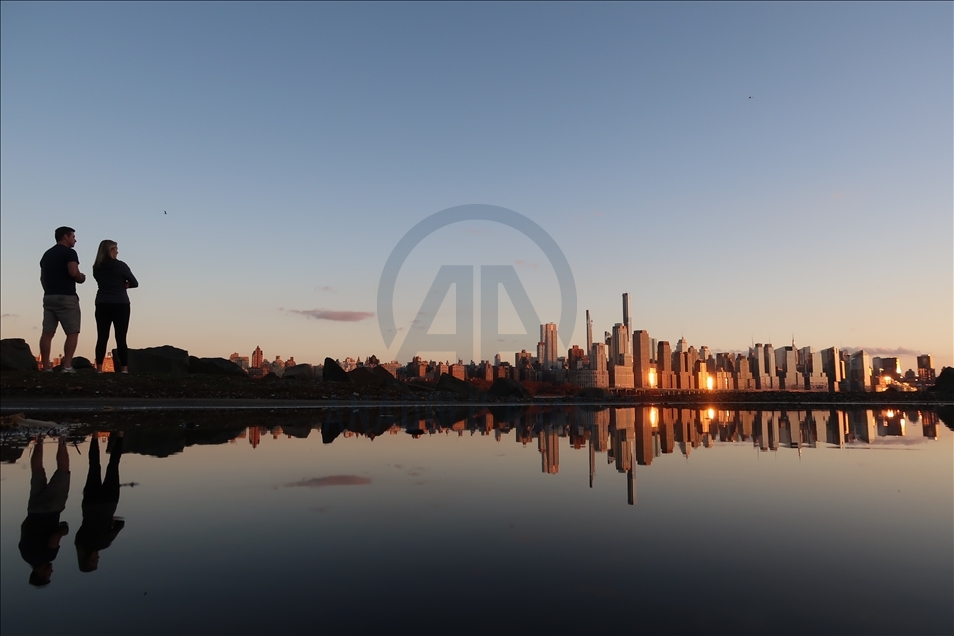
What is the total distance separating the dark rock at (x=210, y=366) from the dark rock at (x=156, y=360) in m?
0.94

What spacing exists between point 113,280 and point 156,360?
623 inches

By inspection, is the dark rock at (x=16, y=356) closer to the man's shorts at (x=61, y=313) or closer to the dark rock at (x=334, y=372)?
the man's shorts at (x=61, y=313)


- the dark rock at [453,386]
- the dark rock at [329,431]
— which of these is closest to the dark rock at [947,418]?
the dark rock at [329,431]

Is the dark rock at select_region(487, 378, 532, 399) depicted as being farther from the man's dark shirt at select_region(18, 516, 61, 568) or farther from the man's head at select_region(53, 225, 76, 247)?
the man's dark shirt at select_region(18, 516, 61, 568)

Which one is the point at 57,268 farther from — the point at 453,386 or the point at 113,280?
the point at 453,386

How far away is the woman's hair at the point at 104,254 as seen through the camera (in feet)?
41.8

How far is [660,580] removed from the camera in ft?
11.6

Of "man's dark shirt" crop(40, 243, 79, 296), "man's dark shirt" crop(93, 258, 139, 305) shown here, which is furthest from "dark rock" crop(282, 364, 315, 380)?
"man's dark shirt" crop(40, 243, 79, 296)

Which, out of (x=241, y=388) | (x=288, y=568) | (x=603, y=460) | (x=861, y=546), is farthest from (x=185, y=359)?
(x=861, y=546)

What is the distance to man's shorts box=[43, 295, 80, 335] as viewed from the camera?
12086mm

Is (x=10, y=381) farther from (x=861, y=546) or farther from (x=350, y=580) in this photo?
(x=861, y=546)

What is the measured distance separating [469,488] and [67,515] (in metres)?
3.81

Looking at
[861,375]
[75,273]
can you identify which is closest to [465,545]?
[75,273]

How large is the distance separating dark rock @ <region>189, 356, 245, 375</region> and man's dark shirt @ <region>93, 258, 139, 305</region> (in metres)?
16.7
